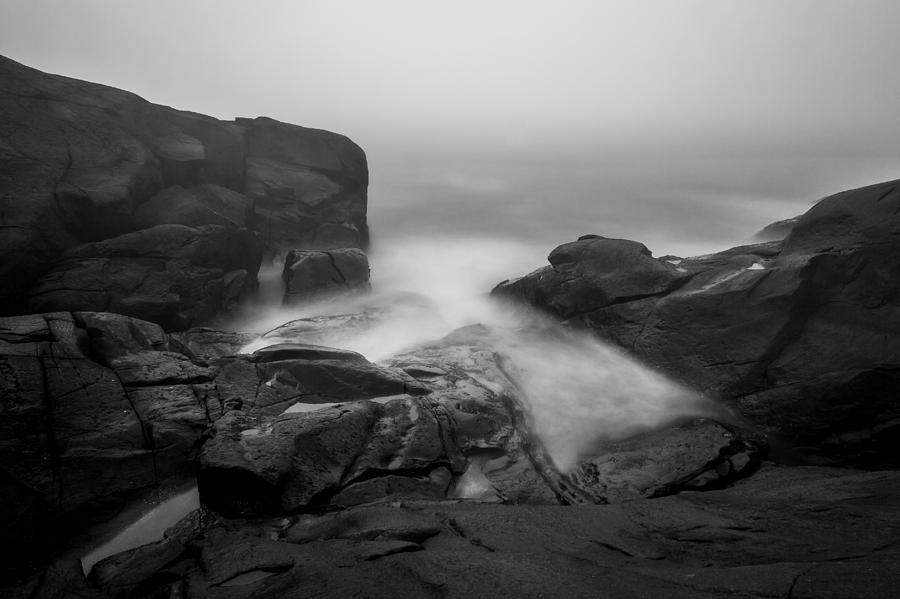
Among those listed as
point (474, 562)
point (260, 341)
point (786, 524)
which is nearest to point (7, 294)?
point (260, 341)

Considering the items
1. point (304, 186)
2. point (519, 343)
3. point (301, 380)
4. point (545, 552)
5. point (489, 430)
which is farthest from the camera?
point (304, 186)

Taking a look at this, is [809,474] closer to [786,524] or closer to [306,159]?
[786,524]

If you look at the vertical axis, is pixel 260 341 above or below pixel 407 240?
below

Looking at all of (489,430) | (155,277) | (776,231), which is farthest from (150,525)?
(776,231)

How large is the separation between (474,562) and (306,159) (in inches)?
941

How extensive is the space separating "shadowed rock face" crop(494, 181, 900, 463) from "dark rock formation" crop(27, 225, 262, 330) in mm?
11522

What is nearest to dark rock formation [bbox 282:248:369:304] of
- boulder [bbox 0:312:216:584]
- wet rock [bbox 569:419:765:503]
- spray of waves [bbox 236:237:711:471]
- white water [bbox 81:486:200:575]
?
spray of waves [bbox 236:237:711:471]

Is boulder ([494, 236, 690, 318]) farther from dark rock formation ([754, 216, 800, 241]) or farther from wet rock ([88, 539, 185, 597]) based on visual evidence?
dark rock formation ([754, 216, 800, 241])

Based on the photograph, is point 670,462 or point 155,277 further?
point 155,277

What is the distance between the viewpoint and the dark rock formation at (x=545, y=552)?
17.6 feet

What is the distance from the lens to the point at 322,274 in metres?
19.9

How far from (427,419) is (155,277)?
34.0 ft

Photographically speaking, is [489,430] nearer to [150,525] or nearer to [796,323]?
[150,525]

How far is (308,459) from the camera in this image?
8344 mm
